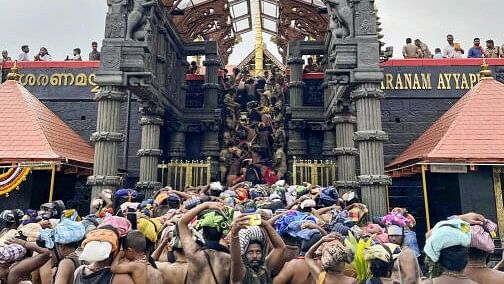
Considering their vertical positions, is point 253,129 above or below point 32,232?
above

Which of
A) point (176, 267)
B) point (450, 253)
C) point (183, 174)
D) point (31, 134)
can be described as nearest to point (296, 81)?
point (183, 174)

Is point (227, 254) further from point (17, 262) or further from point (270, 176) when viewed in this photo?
point (270, 176)

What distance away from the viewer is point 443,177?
39.8 feet

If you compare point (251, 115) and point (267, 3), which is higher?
point (267, 3)

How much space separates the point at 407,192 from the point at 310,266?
442 inches

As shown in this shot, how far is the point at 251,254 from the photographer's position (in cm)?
383

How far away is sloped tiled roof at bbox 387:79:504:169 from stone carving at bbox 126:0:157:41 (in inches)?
301

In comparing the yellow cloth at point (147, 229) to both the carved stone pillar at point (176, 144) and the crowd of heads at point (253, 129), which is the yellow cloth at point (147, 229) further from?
the carved stone pillar at point (176, 144)

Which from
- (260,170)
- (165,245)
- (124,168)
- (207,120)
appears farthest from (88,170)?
(165,245)

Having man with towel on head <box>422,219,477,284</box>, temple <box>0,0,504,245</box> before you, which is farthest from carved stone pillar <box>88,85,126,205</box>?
man with towel on head <box>422,219,477,284</box>

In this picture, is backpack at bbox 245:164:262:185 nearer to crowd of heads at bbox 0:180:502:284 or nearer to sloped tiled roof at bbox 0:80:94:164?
sloped tiled roof at bbox 0:80:94:164

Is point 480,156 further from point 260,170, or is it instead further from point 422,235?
point 260,170

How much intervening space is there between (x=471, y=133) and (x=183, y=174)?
8.31m

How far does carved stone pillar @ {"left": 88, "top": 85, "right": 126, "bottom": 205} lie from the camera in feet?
33.9
